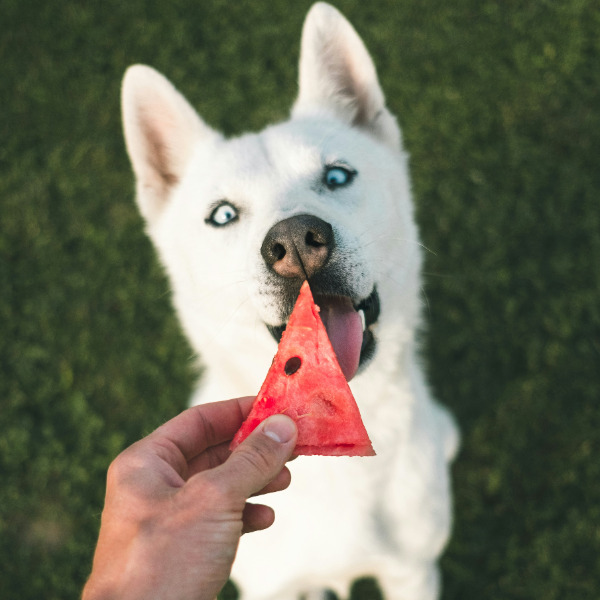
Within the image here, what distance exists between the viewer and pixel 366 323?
2.26m

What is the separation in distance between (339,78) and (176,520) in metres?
2.28

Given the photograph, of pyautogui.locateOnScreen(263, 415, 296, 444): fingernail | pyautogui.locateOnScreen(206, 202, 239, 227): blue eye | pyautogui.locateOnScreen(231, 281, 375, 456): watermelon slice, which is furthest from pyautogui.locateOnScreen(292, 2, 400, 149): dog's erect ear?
pyautogui.locateOnScreen(263, 415, 296, 444): fingernail

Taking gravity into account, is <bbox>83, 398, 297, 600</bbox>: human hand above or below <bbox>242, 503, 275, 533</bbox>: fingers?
above

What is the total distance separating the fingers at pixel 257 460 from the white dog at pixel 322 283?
465mm

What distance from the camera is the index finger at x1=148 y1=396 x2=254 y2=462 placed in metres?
1.95

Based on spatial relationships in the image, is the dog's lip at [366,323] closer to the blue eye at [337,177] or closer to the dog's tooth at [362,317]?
the dog's tooth at [362,317]

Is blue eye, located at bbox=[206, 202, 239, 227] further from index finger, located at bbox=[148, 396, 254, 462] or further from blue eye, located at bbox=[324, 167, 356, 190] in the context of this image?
index finger, located at bbox=[148, 396, 254, 462]

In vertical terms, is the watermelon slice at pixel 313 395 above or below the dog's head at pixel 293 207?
below

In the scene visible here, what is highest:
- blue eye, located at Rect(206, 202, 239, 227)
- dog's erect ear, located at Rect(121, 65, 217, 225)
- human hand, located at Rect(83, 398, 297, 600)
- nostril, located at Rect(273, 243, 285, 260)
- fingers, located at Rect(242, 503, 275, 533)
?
dog's erect ear, located at Rect(121, 65, 217, 225)

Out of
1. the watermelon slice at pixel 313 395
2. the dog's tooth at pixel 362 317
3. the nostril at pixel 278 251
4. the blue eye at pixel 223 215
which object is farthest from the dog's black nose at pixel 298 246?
the blue eye at pixel 223 215

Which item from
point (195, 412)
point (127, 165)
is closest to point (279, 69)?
point (127, 165)


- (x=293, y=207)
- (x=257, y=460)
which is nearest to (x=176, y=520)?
(x=257, y=460)

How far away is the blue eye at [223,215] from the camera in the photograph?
2.42 m

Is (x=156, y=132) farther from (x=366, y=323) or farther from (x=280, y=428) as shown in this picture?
(x=280, y=428)
